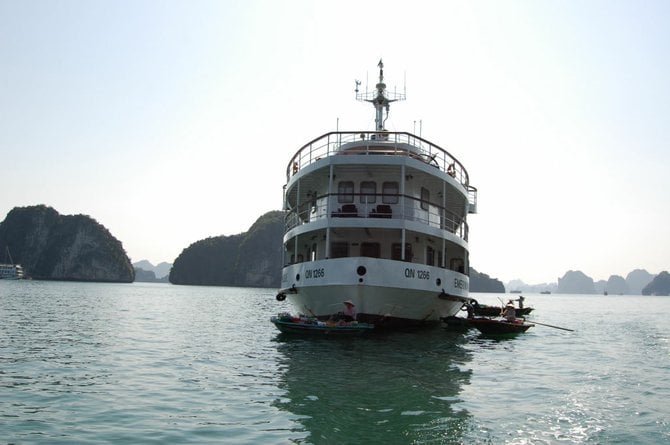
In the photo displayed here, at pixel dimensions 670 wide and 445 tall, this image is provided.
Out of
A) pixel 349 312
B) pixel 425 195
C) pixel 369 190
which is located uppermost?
pixel 425 195

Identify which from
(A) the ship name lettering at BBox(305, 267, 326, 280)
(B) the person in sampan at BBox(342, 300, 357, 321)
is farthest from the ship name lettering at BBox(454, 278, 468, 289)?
(A) the ship name lettering at BBox(305, 267, 326, 280)

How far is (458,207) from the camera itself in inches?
1214

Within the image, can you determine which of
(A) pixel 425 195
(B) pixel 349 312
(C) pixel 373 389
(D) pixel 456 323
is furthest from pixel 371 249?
(C) pixel 373 389

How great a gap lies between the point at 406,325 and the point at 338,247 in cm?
454

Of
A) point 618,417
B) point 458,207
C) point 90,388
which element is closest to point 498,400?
point 618,417

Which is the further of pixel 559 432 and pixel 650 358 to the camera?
pixel 650 358

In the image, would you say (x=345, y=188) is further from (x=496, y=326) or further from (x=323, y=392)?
(x=323, y=392)

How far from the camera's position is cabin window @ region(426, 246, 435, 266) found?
24.7m

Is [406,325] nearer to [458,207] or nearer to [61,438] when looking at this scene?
[458,207]

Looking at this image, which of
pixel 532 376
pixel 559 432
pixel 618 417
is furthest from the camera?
pixel 532 376

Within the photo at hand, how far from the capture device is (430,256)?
990 inches

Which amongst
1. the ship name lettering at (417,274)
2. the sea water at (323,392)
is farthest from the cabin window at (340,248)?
the sea water at (323,392)

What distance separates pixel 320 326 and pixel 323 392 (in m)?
7.94

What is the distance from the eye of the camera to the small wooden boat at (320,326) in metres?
18.6
